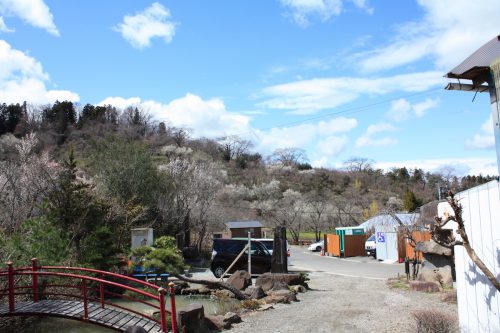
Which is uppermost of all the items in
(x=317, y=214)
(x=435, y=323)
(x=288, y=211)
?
(x=288, y=211)

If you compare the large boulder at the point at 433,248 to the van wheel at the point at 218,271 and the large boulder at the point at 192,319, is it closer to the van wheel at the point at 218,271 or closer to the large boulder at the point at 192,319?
the van wheel at the point at 218,271

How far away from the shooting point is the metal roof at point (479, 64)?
709 centimetres

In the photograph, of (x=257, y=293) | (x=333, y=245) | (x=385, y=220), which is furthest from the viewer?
(x=385, y=220)

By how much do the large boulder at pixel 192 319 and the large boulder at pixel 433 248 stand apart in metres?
9.69

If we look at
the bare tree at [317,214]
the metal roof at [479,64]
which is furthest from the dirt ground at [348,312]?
the bare tree at [317,214]

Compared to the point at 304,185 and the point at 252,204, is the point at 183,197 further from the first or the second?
the point at 304,185

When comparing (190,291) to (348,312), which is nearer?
(348,312)

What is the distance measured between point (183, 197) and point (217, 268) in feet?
42.1

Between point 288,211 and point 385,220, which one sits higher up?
point 288,211

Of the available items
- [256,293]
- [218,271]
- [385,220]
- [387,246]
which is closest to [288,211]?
[385,220]

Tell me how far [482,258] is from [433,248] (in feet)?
33.6

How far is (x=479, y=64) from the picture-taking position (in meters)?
7.13

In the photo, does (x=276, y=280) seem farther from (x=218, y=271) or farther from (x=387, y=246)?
(x=387, y=246)

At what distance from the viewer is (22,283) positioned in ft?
41.4
